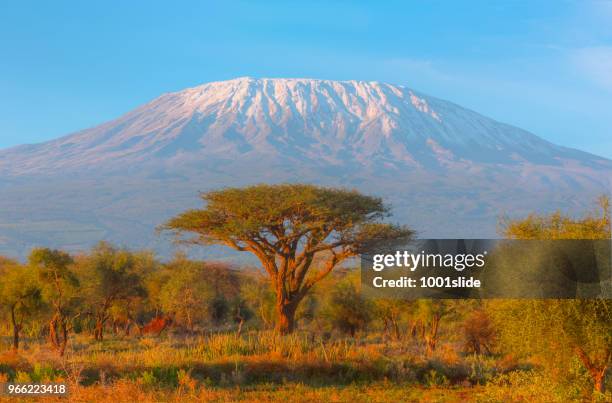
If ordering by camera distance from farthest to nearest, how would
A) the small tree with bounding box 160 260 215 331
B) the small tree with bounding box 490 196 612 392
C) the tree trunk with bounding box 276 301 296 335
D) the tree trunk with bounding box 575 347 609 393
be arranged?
the small tree with bounding box 160 260 215 331, the tree trunk with bounding box 276 301 296 335, the tree trunk with bounding box 575 347 609 393, the small tree with bounding box 490 196 612 392

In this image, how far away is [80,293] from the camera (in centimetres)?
3753

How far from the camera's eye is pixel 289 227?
112ft

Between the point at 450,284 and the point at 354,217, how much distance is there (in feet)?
22.7

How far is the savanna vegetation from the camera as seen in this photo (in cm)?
1698

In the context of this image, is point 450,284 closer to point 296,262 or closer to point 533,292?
point 296,262

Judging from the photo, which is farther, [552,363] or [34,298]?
[34,298]

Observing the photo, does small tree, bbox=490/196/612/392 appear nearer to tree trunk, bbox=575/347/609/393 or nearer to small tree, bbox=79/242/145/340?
tree trunk, bbox=575/347/609/393

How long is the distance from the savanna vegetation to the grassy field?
0.06m

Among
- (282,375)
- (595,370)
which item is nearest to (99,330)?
(282,375)

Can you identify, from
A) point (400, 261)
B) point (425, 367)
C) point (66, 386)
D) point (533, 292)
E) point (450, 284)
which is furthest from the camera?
point (400, 261)

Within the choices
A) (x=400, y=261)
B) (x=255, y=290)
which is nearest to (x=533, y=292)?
(x=400, y=261)

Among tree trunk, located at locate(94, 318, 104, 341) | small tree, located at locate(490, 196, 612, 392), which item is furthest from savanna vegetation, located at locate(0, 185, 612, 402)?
tree trunk, located at locate(94, 318, 104, 341)

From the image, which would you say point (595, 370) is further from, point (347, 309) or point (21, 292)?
point (347, 309)

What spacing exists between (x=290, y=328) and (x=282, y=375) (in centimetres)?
1142
